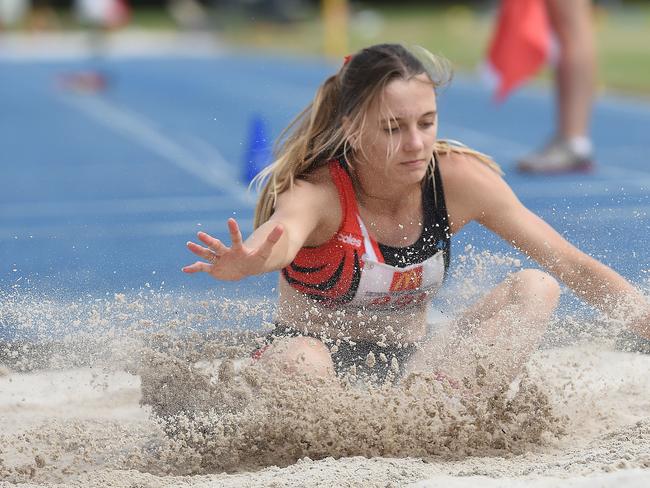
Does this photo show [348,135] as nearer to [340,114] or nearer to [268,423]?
[340,114]

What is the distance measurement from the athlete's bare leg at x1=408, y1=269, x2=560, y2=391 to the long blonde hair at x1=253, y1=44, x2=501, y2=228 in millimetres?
390

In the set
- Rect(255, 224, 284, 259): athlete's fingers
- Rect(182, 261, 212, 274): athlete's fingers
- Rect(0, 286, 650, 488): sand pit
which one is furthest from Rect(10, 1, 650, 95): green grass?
Rect(182, 261, 212, 274): athlete's fingers

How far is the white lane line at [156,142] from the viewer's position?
27.9 ft

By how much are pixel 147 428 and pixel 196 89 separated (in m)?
13.2

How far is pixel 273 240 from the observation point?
3.00 metres

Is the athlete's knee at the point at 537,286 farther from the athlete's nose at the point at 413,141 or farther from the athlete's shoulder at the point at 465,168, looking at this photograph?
the athlete's nose at the point at 413,141

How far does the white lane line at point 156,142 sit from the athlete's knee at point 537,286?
10.1 feet

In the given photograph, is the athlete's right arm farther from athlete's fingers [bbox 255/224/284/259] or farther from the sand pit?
the sand pit

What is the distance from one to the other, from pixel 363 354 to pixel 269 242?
606mm

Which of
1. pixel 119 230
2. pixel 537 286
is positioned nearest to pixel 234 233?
pixel 537 286

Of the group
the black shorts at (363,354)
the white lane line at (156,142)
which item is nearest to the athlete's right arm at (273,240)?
the black shorts at (363,354)

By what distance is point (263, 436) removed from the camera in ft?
10.5

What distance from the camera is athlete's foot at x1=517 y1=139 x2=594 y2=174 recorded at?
814 centimetres

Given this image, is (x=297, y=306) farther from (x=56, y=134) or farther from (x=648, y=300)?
(x=56, y=134)
